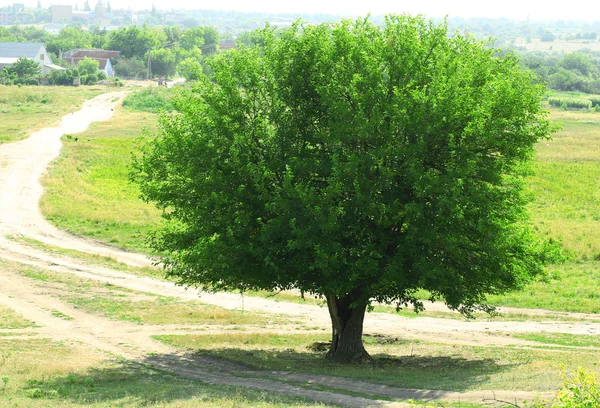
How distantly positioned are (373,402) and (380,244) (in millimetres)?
6028

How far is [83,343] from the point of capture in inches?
1238

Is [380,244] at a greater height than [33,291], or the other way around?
[380,244]

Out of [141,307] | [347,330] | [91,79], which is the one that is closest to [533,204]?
[141,307]

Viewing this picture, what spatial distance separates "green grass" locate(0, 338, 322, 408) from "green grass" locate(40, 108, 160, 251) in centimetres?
1730

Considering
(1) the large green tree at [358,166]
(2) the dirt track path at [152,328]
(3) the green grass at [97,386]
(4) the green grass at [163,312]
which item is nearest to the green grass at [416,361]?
(2) the dirt track path at [152,328]

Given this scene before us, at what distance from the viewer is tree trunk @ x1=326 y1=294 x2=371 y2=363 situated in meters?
29.5

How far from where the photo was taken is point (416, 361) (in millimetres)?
30281

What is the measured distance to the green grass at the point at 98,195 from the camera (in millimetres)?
55562

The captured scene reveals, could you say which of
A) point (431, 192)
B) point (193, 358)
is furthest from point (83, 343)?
point (431, 192)

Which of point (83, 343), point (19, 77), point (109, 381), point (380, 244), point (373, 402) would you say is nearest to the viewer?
point (373, 402)

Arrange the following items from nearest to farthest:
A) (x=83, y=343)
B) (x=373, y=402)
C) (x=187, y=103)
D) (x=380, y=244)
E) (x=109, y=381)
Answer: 1. (x=373, y=402)
2. (x=109, y=381)
3. (x=380, y=244)
4. (x=187, y=103)
5. (x=83, y=343)

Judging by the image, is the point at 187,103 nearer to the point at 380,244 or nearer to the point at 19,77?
the point at 380,244

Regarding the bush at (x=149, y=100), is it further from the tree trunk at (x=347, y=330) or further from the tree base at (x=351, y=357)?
the tree base at (x=351, y=357)

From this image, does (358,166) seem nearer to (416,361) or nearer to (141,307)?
(416,361)
